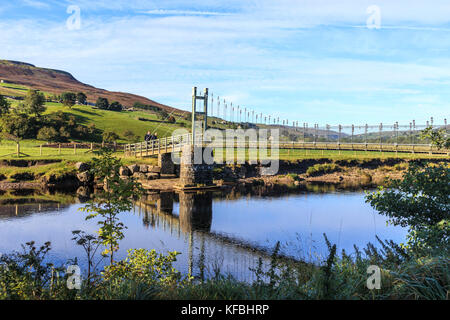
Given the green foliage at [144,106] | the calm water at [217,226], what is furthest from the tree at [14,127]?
the green foliage at [144,106]

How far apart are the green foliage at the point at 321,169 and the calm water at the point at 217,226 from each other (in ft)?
47.0

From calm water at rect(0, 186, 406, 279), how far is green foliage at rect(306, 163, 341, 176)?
14.3 meters

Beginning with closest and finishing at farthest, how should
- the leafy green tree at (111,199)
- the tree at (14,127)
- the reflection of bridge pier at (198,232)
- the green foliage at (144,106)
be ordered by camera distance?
the leafy green tree at (111,199)
the reflection of bridge pier at (198,232)
the tree at (14,127)
the green foliage at (144,106)

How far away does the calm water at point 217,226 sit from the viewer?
1323 centimetres

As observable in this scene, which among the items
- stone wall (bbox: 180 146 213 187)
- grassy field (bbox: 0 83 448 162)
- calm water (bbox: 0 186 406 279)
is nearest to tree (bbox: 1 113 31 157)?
grassy field (bbox: 0 83 448 162)

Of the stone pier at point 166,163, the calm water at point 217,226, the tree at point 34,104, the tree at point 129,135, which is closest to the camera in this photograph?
the calm water at point 217,226

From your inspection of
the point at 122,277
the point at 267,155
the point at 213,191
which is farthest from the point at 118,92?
the point at 122,277

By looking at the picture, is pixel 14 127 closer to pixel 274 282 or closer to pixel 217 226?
pixel 217 226

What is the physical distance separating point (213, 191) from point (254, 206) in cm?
736

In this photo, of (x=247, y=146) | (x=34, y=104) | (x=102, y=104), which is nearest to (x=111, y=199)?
(x=247, y=146)

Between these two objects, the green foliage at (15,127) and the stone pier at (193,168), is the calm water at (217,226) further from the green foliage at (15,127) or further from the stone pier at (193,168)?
the green foliage at (15,127)

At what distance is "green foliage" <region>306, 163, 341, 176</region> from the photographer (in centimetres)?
4200

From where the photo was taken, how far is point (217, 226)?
18469 mm

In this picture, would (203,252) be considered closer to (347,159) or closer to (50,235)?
(50,235)
